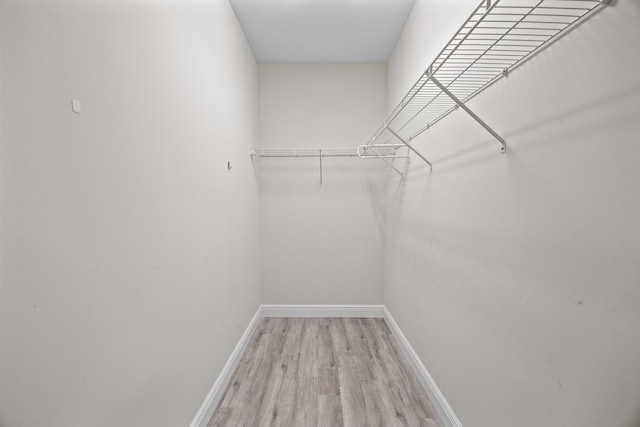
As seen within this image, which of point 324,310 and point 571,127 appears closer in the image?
point 571,127

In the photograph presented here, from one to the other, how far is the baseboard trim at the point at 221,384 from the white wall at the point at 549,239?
1353 millimetres

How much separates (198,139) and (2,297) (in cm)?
101

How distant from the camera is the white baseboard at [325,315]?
4.48 feet

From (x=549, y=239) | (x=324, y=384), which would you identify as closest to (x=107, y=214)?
(x=549, y=239)

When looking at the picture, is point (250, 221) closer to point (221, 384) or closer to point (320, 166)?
point (320, 166)

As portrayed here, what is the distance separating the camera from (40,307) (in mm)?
567

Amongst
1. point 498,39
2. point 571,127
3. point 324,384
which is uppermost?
point 498,39

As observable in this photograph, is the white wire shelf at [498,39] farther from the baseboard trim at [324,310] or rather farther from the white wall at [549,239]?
the baseboard trim at [324,310]

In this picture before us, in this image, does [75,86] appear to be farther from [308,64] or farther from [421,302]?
[308,64]

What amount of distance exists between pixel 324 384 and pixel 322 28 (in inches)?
107

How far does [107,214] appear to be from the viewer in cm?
74

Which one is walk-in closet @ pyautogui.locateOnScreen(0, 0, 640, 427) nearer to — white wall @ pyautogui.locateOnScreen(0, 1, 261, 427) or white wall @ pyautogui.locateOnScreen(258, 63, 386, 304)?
white wall @ pyautogui.locateOnScreen(0, 1, 261, 427)

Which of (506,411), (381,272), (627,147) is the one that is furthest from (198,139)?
(381,272)

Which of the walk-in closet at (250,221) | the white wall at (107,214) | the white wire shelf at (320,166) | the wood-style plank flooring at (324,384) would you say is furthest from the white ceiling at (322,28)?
the wood-style plank flooring at (324,384)
